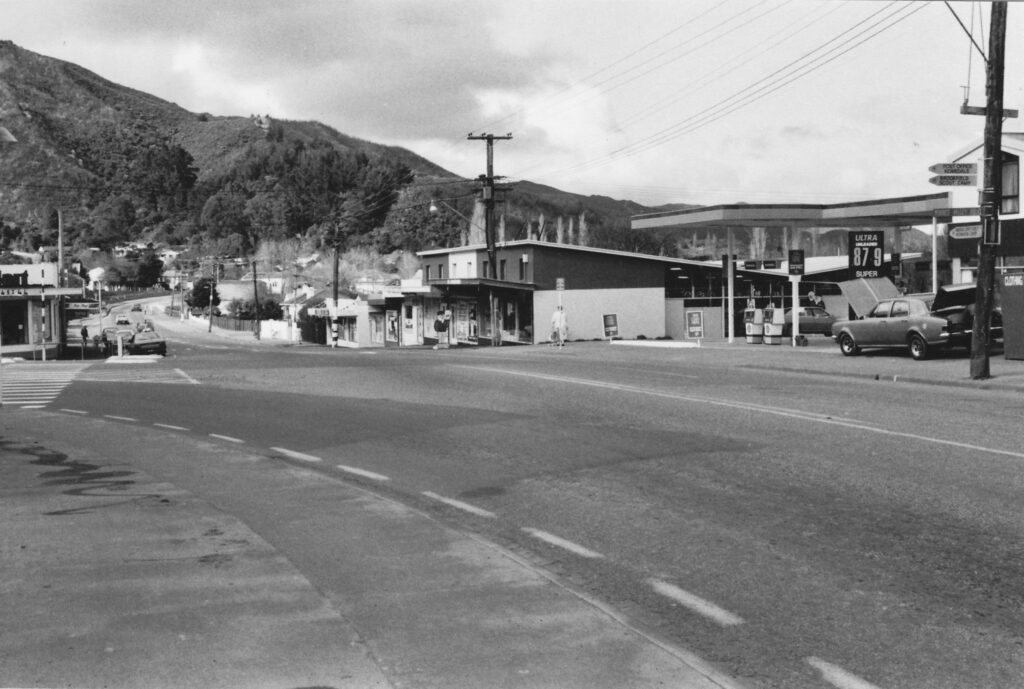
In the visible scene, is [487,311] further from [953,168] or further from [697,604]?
[697,604]

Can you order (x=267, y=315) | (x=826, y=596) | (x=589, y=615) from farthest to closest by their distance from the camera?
→ (x=267, y=315)
(x=826, y=596)
(x=589, y=615)

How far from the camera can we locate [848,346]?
92.8 feet

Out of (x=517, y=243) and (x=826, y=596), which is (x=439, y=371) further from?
(x=517, y=243)

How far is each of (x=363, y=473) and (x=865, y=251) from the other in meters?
24.3

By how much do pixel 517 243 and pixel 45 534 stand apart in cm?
4786

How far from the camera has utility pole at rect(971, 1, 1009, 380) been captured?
20.3 metres

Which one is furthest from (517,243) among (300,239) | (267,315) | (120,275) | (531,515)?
(120,275)

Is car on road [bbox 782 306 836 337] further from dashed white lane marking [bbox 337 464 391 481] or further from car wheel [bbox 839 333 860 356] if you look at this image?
dashed white lane marking [bbox 337 464 391 481]

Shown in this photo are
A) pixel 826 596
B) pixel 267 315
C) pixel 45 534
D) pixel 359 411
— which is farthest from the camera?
pixel 267 315

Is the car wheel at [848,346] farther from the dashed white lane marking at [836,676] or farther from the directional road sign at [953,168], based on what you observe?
the dashed white lane marking at [836,676]

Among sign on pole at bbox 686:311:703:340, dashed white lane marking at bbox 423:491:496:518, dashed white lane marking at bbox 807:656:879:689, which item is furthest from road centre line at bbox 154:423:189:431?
sign on pole at bbox 686:311:703:340

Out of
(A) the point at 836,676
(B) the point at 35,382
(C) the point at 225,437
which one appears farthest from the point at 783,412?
(B) the point at 35,382

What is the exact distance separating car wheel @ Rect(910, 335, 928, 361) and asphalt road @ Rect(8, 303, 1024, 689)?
5.74 meters

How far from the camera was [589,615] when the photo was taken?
5.62 metres
